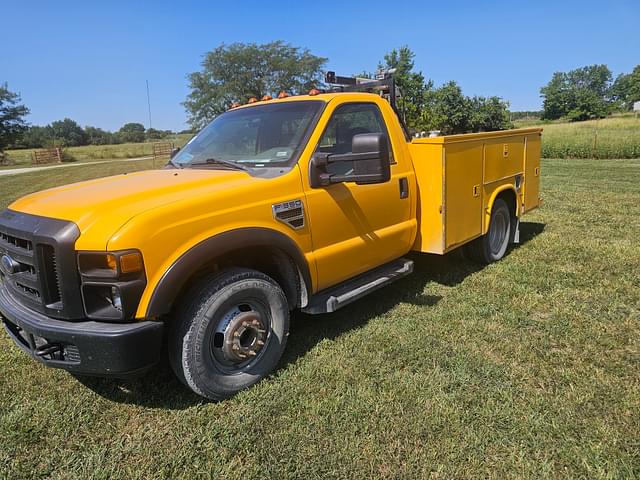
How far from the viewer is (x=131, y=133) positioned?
89875mm

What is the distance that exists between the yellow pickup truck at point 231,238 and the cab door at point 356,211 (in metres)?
0.01

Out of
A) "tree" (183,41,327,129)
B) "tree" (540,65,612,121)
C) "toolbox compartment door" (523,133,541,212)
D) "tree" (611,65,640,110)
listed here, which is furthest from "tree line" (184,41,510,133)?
"tree" (611,65,640,110)

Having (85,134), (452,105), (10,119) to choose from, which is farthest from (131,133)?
(452,105)

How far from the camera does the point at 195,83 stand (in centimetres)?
4594

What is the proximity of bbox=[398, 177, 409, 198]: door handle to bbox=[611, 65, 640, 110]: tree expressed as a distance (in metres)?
98.1

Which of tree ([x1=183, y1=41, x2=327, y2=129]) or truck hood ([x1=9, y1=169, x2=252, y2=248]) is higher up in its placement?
tree ([x1=183, y1=41, x2=327, y2=129])

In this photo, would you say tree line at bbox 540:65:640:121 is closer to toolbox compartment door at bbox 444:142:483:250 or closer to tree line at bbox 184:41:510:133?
tree line at bbox 184:41:510:133

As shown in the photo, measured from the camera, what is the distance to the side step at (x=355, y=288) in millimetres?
3553

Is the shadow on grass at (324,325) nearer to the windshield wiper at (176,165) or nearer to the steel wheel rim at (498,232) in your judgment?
the steel wheel rim at (498,232)

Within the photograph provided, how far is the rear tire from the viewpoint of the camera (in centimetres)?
547

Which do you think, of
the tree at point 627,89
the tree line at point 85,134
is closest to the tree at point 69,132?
the tree line at point 85,134

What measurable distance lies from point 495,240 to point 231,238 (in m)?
3.99

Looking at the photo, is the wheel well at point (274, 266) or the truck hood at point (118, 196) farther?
the wheel well at point (274, 266)

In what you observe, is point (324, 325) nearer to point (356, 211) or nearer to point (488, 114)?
point (356, 211)
